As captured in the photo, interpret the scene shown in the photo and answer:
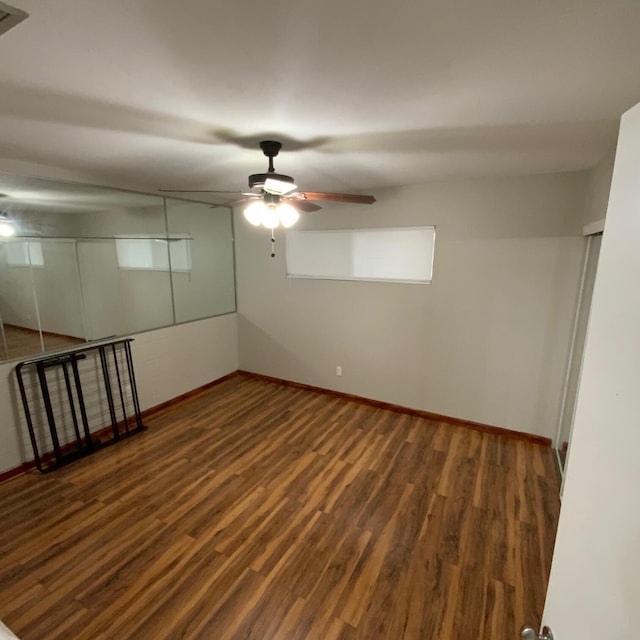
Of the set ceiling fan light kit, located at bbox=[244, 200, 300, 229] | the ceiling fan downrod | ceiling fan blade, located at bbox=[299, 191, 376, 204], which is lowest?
ceiling fan light kit, located at bbox=[244, 200, 300, 229]

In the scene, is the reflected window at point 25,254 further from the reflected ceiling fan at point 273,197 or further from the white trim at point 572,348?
the white trim at point 572,348

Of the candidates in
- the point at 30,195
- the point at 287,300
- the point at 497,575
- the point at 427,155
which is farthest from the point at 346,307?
the point at 30,195

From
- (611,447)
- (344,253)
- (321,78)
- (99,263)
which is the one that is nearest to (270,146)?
(321,78)

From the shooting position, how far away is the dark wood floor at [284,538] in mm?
1715

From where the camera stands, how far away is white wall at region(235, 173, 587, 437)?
3.04 m

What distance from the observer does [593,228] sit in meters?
2.44

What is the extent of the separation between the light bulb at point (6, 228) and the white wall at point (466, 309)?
8.47 feet

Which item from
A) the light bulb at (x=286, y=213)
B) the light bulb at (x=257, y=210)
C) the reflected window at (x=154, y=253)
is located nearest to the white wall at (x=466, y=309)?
the reflected window at (x=154, y=253)

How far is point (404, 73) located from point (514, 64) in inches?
15.8

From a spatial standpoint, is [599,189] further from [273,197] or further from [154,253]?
[154,253]

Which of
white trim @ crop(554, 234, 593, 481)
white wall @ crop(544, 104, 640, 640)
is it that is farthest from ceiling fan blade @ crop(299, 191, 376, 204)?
white trim @ crop(554, 234, 593, 481)

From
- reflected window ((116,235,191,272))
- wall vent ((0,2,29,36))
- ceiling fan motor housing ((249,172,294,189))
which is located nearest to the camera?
wall vent ((0,2,29,36))

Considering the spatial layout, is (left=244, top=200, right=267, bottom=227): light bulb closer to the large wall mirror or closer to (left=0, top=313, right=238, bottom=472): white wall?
the large wall mirror

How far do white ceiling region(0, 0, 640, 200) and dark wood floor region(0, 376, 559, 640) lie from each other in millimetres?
2549
